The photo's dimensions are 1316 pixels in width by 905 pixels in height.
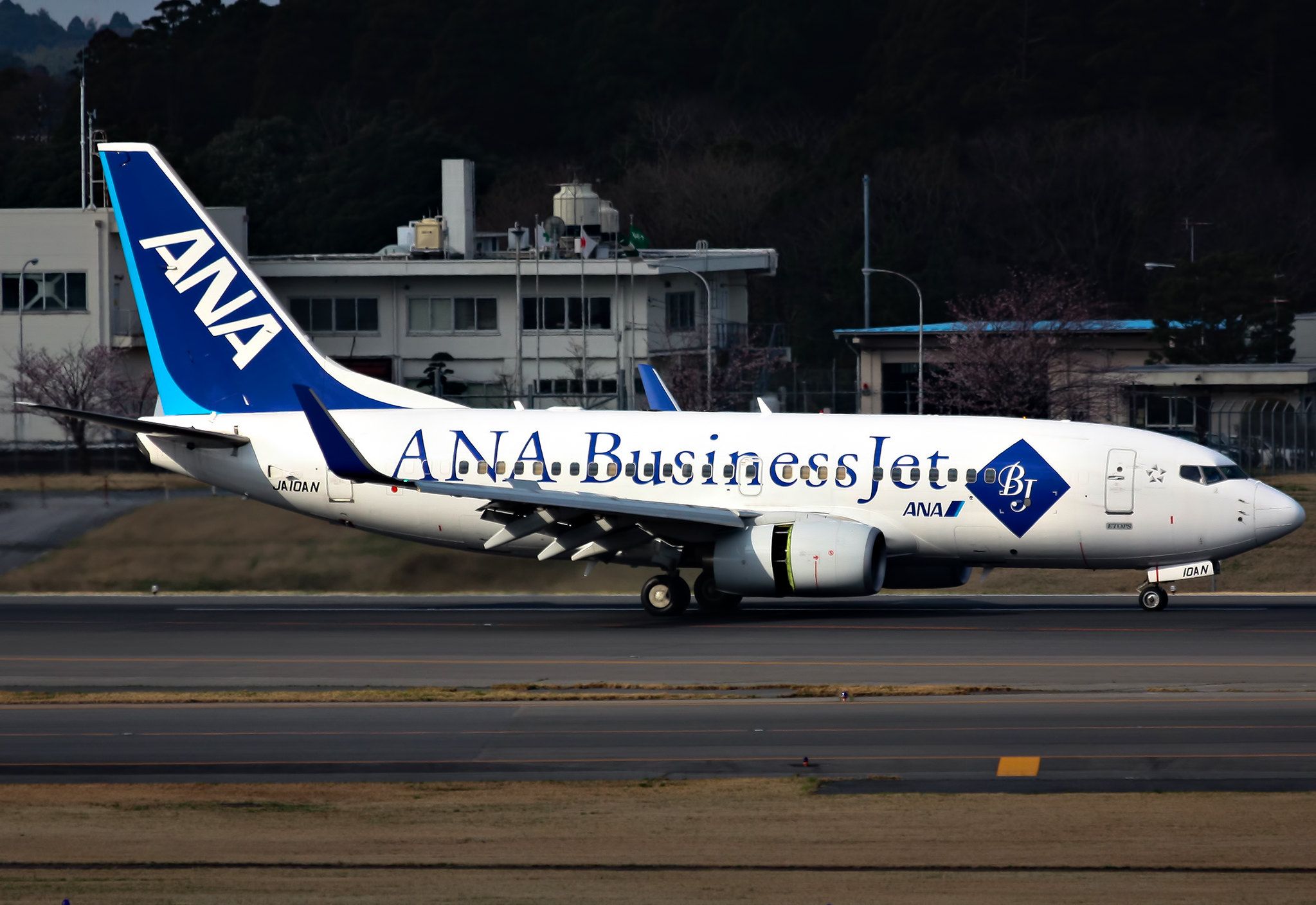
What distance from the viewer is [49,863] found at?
52.1 feet

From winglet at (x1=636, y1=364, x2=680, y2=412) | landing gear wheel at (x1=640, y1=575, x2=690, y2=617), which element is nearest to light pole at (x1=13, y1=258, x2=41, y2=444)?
winglet at (x1=636, y1=364, x2=680, y2=412)

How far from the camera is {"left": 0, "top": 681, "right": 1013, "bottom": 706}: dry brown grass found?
964 inches

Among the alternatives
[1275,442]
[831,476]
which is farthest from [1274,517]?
[1275,442]

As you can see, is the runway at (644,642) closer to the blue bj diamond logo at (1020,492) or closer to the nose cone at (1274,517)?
the nose cone at (1274,517)

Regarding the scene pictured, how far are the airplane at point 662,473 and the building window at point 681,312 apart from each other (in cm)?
5762

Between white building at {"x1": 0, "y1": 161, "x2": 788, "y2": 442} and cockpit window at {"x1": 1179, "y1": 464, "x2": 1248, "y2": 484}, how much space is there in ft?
178

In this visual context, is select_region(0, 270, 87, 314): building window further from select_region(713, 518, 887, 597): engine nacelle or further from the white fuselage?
select_region(713, 518, 887, 597): engine nacelle

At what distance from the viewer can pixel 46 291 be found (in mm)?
85875

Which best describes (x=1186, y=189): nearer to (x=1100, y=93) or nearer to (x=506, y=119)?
(x=1100, y=93)

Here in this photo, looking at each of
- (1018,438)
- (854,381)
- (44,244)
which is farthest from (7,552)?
(854,381)

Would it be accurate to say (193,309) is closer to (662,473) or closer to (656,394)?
(656,394)

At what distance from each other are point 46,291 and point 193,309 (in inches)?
2110

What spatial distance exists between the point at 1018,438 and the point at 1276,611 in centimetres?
564

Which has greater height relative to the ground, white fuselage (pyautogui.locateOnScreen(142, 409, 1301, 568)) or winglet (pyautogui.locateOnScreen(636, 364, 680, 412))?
winglet (pyautogui.locateOnScreen(636, 364, 680, 412))
